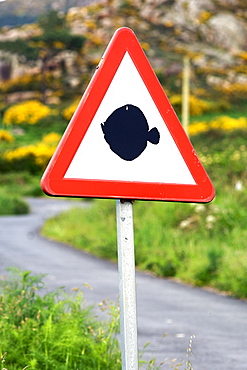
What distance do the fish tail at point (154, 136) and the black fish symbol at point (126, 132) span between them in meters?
0.02

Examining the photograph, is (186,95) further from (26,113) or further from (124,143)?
(124,143)

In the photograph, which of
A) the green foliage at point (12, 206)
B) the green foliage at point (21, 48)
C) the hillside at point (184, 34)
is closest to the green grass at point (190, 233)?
the green foliage at point (12, 206)

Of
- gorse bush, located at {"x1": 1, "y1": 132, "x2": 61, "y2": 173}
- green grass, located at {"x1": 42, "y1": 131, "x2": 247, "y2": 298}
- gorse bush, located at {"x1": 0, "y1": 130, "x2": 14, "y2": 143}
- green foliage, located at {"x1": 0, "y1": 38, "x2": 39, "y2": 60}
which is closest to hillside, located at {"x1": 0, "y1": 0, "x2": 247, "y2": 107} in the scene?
green foliage, located at {"x1": 0, "y1": 38, "x2": 39, "y2": 60}

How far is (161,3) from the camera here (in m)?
49.2

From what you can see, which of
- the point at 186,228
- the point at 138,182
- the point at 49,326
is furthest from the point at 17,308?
the point at 186,228

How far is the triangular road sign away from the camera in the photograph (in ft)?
13.4

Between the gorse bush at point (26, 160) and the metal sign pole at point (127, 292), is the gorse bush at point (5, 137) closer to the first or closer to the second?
the gorse bush at point (26, 160)

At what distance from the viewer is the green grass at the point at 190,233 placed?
12859 millimetres

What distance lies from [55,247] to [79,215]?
16.2 feet

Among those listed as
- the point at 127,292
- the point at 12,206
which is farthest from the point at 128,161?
the point at 12,206

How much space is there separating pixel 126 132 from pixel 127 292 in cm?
70

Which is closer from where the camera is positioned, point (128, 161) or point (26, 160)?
point (128, 161)

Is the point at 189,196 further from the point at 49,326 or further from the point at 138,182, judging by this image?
the point at 49,326

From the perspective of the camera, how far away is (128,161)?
4.14m
